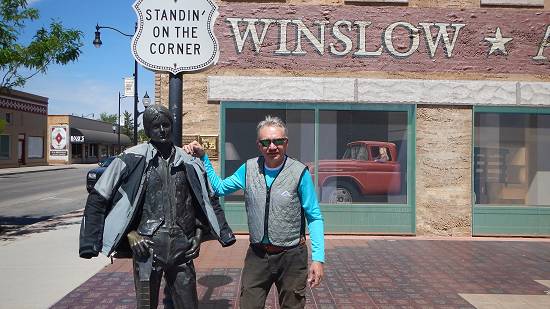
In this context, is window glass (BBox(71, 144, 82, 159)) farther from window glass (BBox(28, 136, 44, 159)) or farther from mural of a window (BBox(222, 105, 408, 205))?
mural of a window (BBox(222, 105, 408, 205))

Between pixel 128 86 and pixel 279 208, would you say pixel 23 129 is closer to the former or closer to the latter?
pixel 128 86

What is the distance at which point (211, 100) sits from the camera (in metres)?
8.88

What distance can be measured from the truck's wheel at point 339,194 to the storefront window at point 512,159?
8.62ft

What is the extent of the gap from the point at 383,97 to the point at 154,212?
6828 millimetres

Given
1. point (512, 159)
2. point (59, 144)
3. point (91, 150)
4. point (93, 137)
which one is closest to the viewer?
point (512, 159)

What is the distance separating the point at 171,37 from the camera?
11.9ft

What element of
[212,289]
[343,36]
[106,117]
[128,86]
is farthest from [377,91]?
[106,117]

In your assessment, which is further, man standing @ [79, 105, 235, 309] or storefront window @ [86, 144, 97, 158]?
storefront window @ [86, 144, 97, 158]

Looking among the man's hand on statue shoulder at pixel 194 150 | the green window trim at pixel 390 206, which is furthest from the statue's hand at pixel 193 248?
the green window trim at pixel 390 206

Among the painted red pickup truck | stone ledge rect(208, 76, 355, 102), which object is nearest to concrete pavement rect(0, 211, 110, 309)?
stone ledge rect(208, 76, 355, 102)

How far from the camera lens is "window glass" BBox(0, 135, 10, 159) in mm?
34825

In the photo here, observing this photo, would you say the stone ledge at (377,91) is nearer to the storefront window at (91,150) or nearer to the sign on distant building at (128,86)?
the sign on distant building at (128,86)

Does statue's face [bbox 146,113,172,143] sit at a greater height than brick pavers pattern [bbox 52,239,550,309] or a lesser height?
greater

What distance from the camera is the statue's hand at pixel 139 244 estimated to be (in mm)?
3014
